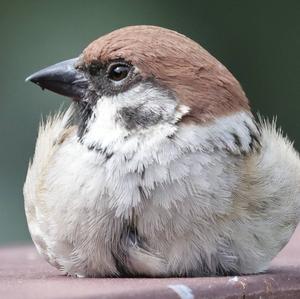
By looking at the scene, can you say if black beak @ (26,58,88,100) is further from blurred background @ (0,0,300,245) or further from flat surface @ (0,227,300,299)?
blurred background @ (0,0,300,245)

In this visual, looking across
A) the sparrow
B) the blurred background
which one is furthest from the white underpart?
the blurred background

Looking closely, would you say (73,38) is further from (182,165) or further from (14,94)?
(182,165)

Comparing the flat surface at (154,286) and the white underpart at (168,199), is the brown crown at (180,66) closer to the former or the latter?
the white underpart at (168,199)

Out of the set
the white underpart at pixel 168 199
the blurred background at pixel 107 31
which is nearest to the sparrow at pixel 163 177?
the white underpart at pixel 168 199

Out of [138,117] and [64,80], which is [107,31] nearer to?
[64,80]

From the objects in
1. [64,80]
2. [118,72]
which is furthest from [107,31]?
[118,72]

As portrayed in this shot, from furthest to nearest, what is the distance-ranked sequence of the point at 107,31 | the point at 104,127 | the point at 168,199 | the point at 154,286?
the point at 107,31 < the point at 104,127 < the point at 168,199 < the point at 154,286
